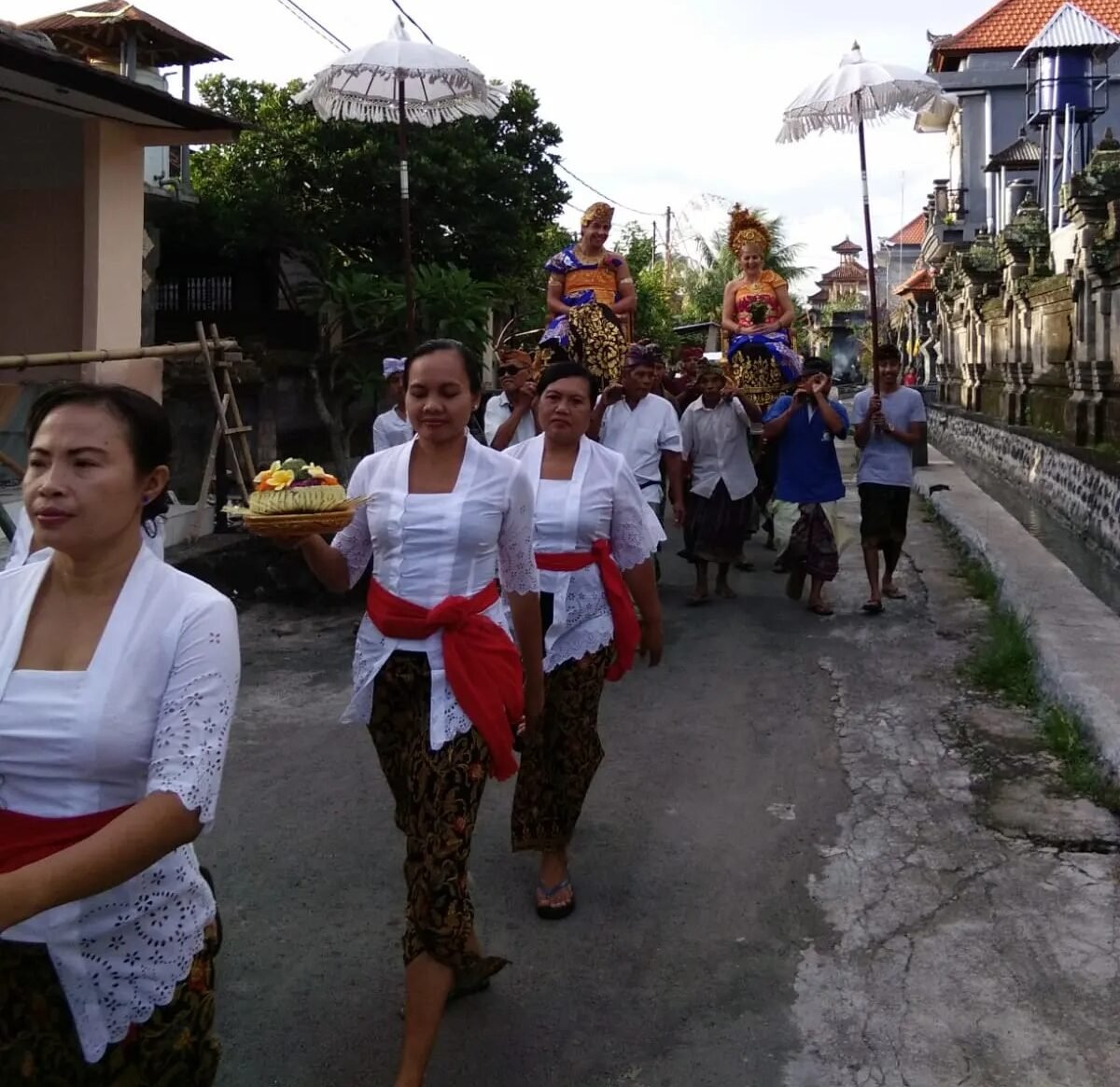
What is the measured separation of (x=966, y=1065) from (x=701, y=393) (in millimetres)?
6374

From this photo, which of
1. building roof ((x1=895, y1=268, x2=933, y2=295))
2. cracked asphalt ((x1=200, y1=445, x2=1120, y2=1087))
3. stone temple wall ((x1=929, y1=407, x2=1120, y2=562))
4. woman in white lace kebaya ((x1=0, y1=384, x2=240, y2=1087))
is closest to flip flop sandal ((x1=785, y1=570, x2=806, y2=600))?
cracked asphalt ((x1=200, y1=445, x2=1120, y2=1087))

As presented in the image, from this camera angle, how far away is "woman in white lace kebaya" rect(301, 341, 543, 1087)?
2.95 metres

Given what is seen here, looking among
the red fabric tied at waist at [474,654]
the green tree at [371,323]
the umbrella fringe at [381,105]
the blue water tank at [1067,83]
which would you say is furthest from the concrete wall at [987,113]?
the red fabric tied at waist at [474,654]

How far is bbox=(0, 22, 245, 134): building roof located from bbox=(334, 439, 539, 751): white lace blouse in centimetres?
545

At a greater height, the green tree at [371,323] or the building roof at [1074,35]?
the building roof at [1074,35]

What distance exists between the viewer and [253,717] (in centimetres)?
609

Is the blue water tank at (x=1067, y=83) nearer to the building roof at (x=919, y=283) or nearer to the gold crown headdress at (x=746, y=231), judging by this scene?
the building roof at (x=919, y=283)

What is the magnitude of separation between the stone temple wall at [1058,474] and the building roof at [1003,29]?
67.4 ft

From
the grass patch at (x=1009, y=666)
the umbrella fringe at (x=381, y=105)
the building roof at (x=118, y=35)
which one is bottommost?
the grass patch at (x=1009, y=666)

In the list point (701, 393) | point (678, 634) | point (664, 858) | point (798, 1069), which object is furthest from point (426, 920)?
point (701, 393)

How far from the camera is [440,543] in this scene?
317 cm

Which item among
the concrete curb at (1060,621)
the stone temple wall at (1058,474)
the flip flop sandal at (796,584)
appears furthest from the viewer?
the stone temple wall at (1058,474)

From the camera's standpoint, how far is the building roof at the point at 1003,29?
120 feet

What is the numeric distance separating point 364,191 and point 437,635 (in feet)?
51.1
